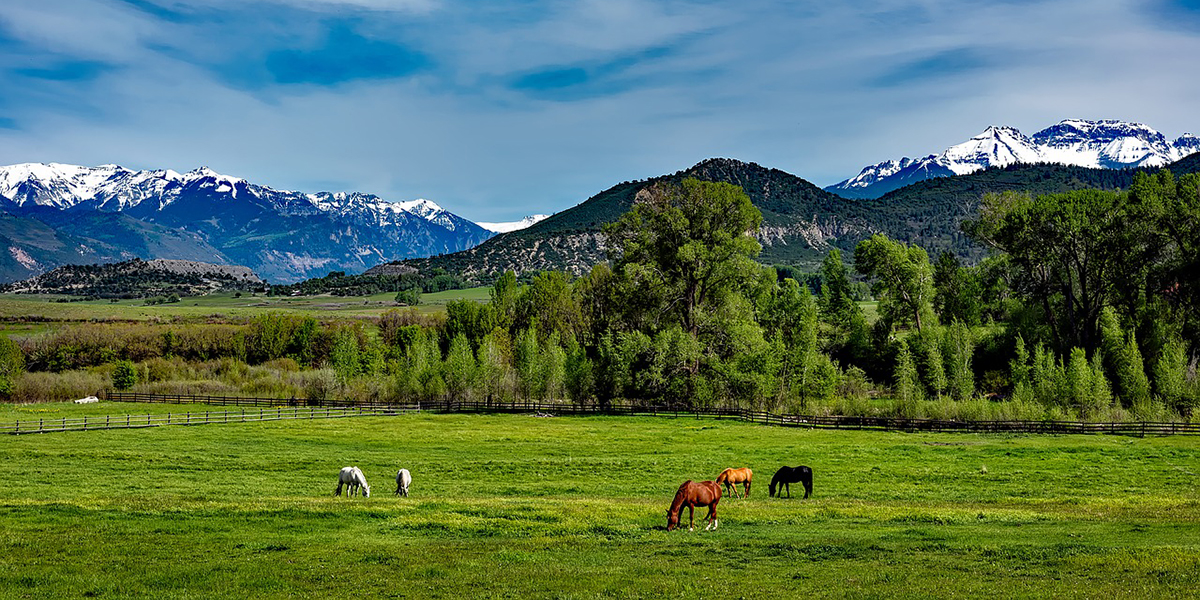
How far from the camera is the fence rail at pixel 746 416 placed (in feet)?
186

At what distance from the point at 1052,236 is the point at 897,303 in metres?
20.6

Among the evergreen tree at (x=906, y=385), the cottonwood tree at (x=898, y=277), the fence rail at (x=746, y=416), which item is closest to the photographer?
the fence rail at (x=746, y=416)

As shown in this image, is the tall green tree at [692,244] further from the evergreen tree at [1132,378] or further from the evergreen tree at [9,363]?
the evergreen tree at [9,363]

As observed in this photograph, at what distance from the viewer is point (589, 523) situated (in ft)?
78.7

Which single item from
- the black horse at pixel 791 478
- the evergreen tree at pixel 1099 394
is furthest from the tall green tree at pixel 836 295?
the black horse at pixel 791 478

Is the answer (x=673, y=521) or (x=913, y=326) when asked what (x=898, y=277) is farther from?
(x=673, y=521)

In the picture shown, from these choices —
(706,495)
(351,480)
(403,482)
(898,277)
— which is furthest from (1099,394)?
(351,480)

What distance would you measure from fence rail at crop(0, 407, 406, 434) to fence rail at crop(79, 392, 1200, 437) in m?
3.10

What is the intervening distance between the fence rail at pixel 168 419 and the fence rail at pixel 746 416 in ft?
10.2

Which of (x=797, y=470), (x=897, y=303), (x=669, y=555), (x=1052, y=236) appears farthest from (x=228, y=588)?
(x=897, y=303)

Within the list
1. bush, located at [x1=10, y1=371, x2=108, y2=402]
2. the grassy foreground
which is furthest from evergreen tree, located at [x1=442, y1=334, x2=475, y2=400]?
bush, located at [x1=10, y1=371, x2=108, y2=402]

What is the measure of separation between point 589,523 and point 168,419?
2098 inches

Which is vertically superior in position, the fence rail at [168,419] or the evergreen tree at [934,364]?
the evergreen tree at [934,364]

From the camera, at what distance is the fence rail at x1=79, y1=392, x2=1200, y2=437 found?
186 feet
